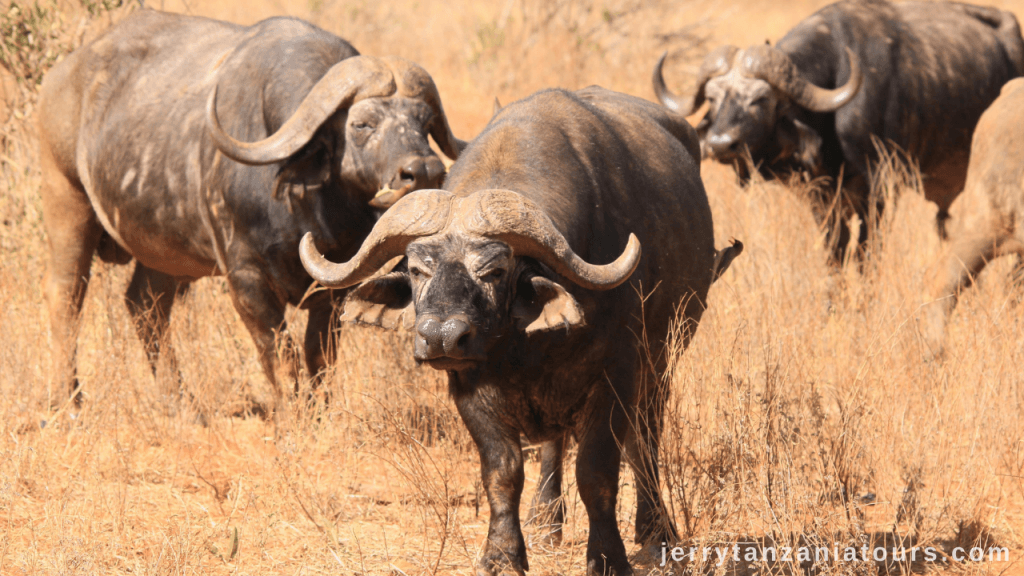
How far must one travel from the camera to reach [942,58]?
9586mm

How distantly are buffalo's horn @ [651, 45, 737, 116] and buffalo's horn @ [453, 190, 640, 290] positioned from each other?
5.60 m

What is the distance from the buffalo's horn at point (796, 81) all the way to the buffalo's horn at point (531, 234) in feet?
18.7

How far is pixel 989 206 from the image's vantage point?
6488 millimetres

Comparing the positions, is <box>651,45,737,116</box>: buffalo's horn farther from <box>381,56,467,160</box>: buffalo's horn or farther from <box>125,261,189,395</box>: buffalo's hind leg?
<box>125,261,189,395</box>: buffalo's hind leg

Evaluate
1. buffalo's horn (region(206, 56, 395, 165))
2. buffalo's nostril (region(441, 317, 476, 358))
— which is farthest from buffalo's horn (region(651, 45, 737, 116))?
buffalo's nostril (region(441, 317, 476, 358))

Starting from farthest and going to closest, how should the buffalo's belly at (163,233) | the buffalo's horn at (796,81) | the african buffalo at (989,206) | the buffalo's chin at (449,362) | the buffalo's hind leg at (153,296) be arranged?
the buffalo's horn at (796,81) < the buffalo's hind leg at (153,296) < the african buffalo at (989,206) < the buffalo's belly at (163,233) < the buffalo's chin at (449,362)

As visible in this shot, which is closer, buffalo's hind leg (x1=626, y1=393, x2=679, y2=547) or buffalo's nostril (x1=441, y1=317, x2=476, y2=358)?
buffalo's nostril (x1=441, y1=317, x2=476, y2=358)

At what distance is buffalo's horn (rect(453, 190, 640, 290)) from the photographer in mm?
3330

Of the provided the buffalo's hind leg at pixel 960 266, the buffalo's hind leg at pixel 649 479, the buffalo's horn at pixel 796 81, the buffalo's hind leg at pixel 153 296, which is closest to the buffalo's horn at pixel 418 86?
the buffalo's hind leg at pixel 649 479

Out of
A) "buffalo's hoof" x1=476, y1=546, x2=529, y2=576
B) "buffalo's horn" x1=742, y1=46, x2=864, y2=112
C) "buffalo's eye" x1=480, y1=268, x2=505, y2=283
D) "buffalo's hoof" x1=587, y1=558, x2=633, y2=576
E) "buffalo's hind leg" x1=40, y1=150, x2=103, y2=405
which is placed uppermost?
"buffalo's eye" x1=480, y1=268, x2=505, y2=283

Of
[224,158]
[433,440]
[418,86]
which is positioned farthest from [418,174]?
[433,440]

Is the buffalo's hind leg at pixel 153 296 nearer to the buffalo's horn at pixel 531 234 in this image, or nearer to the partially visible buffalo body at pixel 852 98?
the buffalo's horn at pixel 531 234

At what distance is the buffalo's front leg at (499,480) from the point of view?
146 inches

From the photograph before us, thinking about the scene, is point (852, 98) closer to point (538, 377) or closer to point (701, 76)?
point (701, 76)
